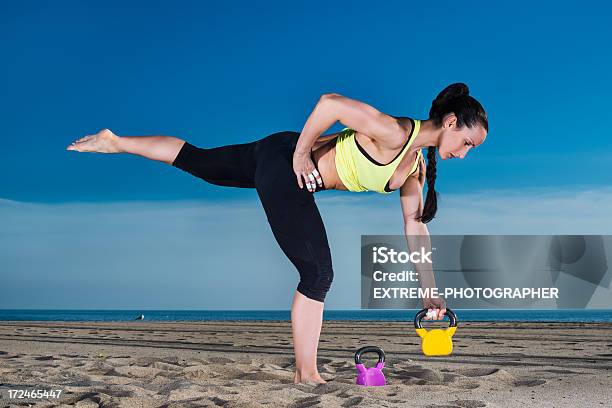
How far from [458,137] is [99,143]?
2196 mm

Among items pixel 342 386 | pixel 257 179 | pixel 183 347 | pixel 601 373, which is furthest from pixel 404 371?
pixel 183 347

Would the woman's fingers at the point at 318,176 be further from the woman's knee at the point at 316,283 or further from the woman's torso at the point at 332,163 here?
the woman's knee at the point at 316,283

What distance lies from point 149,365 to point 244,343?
3.18 m

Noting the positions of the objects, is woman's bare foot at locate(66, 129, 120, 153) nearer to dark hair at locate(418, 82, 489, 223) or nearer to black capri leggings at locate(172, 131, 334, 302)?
black capri leggings at locate(172, 131, 334, 302)

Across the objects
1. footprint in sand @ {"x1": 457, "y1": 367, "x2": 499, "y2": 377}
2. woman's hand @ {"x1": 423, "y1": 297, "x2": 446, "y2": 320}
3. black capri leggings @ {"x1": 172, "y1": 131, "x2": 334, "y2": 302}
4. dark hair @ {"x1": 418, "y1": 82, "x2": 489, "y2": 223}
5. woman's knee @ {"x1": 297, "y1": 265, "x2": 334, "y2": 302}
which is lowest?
footprint in sand @ {"x1": 457, "y1": 367, "x2": 499, "y2": 377}

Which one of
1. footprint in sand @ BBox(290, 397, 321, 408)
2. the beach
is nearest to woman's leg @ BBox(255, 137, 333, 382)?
the beach

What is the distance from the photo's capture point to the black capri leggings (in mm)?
3445

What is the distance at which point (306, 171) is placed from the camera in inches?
131

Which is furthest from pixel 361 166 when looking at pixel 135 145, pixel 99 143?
pixel 99 143

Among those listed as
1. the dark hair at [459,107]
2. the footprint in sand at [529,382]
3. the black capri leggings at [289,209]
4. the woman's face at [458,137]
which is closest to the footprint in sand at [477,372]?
the footprint in sand at [529,382]

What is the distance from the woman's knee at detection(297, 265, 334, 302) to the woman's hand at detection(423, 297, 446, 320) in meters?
0.58

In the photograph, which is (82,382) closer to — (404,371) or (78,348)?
(404,371)

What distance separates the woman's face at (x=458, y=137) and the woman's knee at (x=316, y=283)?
0.90m

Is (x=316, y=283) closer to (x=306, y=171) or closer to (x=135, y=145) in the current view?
(x=306, y=171)
